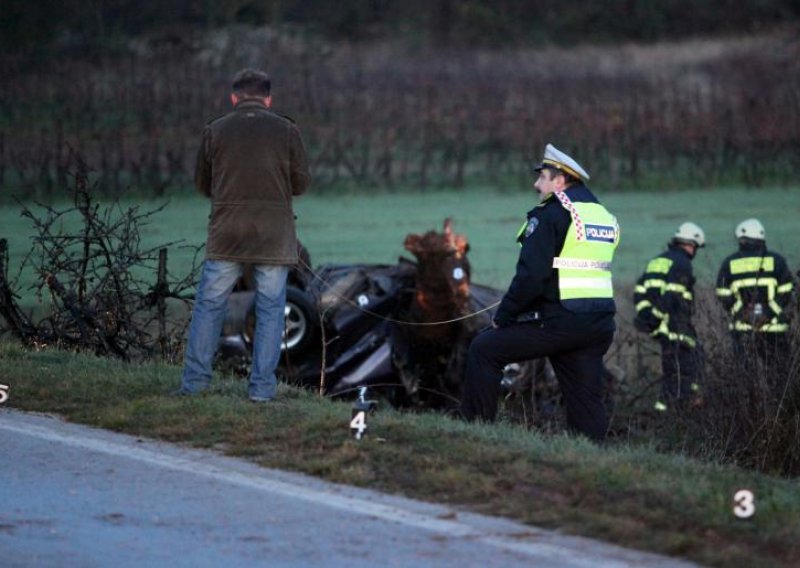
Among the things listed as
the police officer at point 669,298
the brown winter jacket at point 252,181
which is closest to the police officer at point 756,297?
the police officer at point 669,298

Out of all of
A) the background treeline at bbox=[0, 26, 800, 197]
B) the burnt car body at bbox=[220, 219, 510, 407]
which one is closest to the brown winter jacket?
the burnt car body at bbox=[220, 219, 510, 407]

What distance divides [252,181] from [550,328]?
1733 millimetres

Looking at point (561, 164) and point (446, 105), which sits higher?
point (446, 105)

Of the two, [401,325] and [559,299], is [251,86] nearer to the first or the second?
[559,299]

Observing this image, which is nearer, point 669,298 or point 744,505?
point 744,505

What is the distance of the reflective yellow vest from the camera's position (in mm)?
9367

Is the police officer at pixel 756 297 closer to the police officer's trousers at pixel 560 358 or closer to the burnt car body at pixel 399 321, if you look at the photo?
the police officer's trousers at pixel 560 358

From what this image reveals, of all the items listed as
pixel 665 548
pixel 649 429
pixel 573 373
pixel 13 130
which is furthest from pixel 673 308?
pixel 13 130

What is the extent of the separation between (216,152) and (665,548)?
370 centimetres

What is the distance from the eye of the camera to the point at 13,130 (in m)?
36.3

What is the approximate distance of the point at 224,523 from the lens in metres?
6.91

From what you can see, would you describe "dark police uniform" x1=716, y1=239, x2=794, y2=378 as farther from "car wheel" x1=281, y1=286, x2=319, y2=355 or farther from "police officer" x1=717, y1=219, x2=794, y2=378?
"car wheel" x1=281, y1=286, x2=319, y2=355

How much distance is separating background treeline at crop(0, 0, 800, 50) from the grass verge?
33.2 meters

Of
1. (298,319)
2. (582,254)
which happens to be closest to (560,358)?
(582,254)
